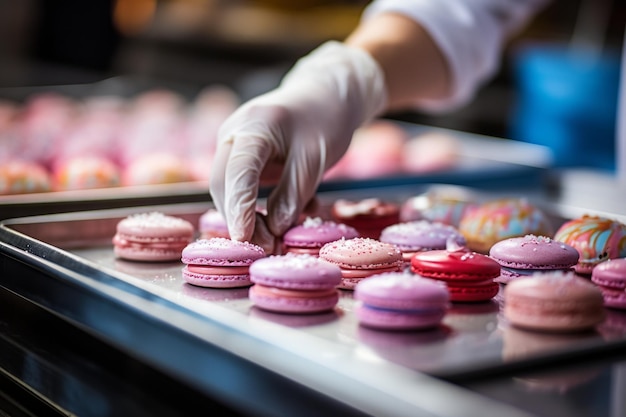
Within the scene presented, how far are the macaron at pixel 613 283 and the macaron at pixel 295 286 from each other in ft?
1.17

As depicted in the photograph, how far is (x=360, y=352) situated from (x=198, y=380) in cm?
19

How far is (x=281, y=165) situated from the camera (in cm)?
173

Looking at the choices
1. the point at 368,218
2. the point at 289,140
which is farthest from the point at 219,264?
the point at 368,218

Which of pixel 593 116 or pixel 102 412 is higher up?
pixel 593 116

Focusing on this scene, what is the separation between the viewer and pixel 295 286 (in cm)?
121

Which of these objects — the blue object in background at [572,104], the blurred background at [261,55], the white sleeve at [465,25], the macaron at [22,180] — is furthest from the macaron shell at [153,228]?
the blue object in background at [572,104]

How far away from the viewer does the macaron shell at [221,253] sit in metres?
1.37

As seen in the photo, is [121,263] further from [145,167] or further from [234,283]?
[145,167]

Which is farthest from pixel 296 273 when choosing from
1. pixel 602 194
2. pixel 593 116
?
pixel 593 116

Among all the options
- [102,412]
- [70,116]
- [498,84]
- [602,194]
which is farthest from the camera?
[498,84]

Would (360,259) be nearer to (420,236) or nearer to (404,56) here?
(420,236)

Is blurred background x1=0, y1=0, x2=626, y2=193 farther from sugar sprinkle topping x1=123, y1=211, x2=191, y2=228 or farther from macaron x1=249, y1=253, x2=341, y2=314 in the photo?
macaron x1=249, y1=253, x2=341, y2=314

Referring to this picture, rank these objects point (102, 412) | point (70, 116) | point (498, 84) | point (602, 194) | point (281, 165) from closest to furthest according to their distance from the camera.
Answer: point (102, 412) → point (281, 165) → point (602, 194) → point (70, 116) → point (498, 84)

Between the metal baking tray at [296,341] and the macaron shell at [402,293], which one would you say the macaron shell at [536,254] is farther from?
the macaron shell at [402,293]
